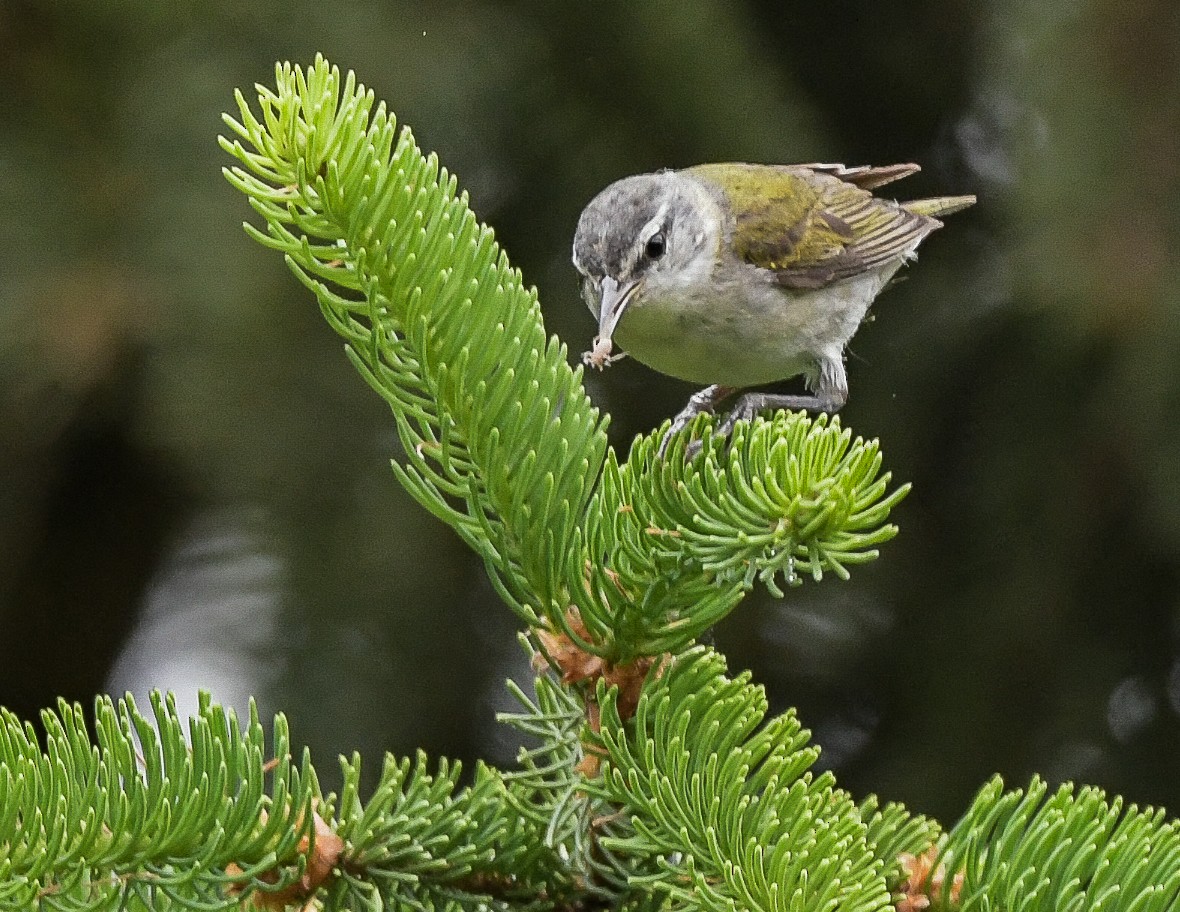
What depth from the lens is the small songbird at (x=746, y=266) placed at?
8.24 feet

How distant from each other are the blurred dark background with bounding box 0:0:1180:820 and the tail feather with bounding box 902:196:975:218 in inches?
3.1

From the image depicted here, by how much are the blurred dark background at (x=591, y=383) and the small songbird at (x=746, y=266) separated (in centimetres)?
13

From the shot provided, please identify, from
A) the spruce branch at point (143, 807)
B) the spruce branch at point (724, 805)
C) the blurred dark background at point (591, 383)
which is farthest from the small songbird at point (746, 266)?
the spruce branch at point (143, 807)

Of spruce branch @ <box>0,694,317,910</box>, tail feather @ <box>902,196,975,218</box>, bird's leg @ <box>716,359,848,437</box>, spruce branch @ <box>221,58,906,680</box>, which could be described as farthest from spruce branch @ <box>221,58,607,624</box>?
tail feather @ <box>902,196,975,218</box>

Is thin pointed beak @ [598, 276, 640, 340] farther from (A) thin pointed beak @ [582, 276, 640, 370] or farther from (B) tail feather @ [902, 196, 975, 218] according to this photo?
(B) tail feather @ [902, 196, 975, 218]

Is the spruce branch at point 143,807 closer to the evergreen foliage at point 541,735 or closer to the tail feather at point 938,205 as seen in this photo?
the evergreen foliage at point 541,735

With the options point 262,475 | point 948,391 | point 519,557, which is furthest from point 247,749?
point 948,391

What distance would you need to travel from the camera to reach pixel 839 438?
1.25 metres

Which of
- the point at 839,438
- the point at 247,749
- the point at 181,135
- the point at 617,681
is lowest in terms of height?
the point at 247,749

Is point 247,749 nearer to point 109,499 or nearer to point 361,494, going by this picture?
point 361,494

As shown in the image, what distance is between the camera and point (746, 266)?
304 cm

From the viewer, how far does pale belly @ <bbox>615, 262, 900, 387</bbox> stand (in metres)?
2.66

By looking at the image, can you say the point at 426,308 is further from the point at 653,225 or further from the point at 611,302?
the point at 653,225

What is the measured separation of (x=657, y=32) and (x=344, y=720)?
1422mm
